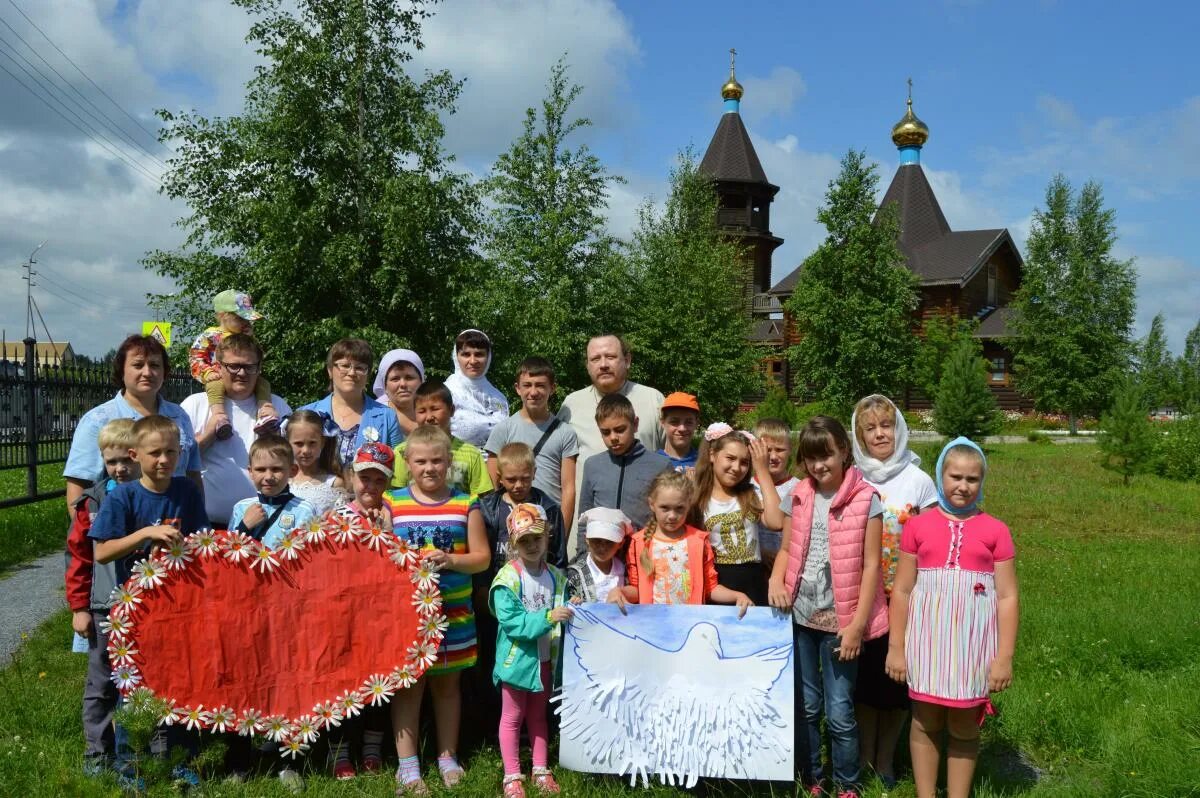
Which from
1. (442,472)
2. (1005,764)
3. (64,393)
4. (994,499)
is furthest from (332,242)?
(1005,764)

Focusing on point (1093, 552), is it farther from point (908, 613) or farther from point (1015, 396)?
point (1015, 396)

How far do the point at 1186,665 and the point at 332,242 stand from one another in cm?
1599

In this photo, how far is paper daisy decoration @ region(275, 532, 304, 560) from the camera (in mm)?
4133

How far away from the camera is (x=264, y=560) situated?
4117 millimetres

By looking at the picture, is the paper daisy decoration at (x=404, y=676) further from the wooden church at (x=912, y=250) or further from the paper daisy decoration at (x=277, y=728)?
the wooden church at (x=912, y=250)

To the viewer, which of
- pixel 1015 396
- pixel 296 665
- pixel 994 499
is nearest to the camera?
pixel 296 665

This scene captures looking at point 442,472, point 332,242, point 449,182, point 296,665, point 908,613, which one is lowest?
point 296,665

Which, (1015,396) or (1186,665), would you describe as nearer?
(1186,665)

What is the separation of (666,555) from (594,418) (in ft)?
4.03

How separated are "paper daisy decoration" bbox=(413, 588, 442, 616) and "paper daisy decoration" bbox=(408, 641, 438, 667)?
144 millimetres

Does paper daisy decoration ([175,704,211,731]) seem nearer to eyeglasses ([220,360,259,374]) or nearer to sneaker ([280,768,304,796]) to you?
sneaker ([280,768,304,796])

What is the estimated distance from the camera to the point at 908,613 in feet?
12.6

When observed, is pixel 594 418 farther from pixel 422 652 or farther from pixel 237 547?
pixel 237 547

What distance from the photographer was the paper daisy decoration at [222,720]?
3.97 metres
